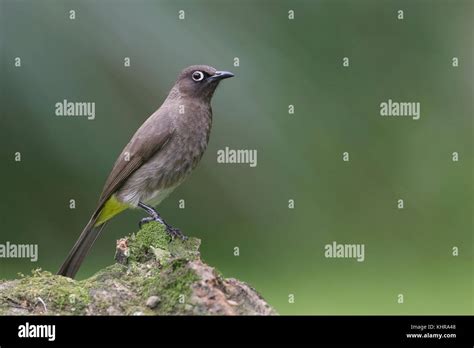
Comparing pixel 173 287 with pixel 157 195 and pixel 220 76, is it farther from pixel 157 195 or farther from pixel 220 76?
pixel 220 76

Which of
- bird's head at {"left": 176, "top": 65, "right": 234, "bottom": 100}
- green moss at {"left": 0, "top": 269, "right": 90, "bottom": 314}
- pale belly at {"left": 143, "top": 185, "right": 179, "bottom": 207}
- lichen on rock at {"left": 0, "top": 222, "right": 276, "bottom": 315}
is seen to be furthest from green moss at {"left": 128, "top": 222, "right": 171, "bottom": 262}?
bird's head at {"left": 176, "top": 65, "right": 234, "bottom": 100}

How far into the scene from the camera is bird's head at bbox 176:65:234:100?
7602 mm

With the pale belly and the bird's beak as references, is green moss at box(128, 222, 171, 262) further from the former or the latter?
the bird's beak

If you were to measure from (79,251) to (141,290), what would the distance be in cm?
186

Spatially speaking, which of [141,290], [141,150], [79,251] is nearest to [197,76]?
[141,150]

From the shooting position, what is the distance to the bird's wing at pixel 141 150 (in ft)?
24.2

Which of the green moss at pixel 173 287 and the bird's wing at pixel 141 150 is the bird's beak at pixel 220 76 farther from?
the green moss at pixel 173 287

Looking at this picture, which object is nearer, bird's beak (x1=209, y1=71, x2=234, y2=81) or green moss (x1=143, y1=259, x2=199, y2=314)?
green moss (x1=143, y1=259, x2=199, y2=314)

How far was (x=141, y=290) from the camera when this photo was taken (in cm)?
541

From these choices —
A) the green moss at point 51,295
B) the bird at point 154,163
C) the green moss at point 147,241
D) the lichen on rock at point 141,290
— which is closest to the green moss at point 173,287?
the lichen on rock at point 141,290

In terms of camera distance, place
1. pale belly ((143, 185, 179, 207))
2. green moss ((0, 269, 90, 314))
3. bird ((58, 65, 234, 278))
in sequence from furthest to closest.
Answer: pale belly ((143, 185, 179, 207)) < bird ((58, 65, 234, 278)) < green moss ((0, 269, 90, 314))

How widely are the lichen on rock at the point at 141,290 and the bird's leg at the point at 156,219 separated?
38cm
